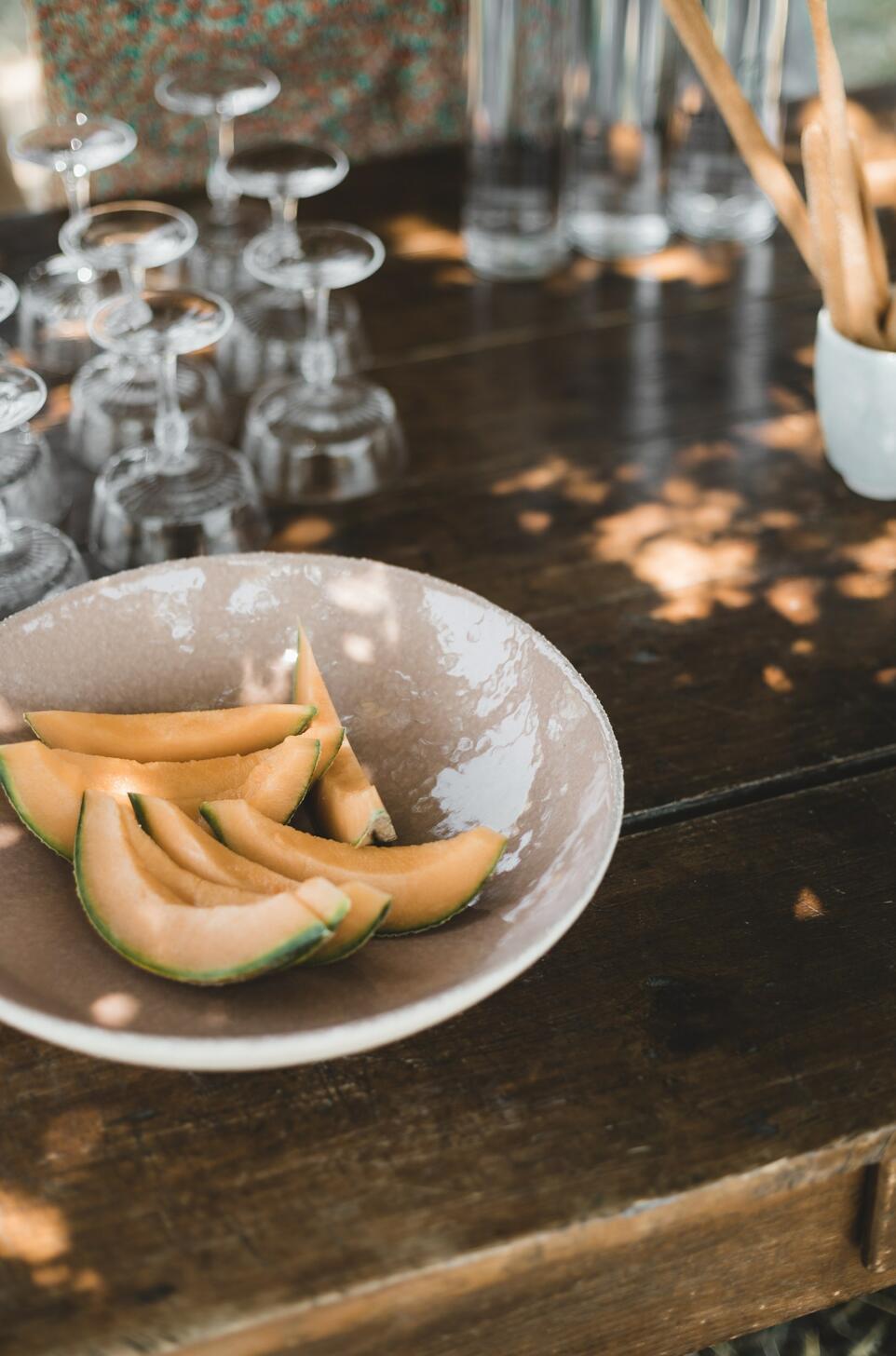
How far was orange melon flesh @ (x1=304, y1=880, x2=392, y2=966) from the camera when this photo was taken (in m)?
0.68

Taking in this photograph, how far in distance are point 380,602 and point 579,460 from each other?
0.40m

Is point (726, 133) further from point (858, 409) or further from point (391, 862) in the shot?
point (391, 862)

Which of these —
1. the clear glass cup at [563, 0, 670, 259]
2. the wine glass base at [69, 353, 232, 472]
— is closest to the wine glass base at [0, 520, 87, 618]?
the wine glass base at [69, 353, 232, 472]

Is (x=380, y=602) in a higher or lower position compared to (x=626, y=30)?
lower

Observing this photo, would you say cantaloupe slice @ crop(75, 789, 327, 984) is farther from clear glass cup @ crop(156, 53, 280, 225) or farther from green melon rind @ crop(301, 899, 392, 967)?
clear glass cup @ crop(156, 53, 280, 225)

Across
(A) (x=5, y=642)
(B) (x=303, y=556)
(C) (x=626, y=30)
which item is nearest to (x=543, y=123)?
(C) (x=626, y=30)

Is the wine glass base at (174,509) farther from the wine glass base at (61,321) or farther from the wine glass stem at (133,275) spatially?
the wine glass base at (61,321)

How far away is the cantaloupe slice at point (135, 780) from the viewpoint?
73 centimetres

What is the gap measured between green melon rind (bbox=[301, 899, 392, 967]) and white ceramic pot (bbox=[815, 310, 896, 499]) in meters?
0.61

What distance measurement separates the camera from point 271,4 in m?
1.96

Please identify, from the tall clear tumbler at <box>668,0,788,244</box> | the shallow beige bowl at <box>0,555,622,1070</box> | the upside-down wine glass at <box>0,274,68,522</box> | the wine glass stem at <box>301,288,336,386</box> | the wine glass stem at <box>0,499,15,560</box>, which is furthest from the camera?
the tall clear tumbler at <box>668,0,788,244</box>

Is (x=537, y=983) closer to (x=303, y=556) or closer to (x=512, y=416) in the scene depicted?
(x=303, y=556)

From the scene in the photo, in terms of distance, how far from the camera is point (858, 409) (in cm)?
112

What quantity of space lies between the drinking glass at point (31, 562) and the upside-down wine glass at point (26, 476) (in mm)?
49
